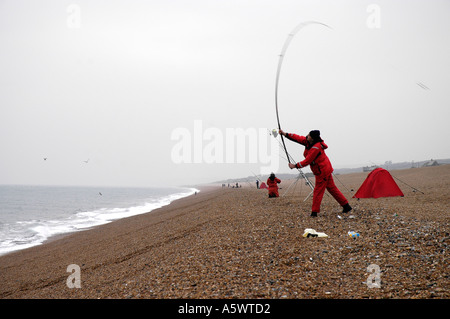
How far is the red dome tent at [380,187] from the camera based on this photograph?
492 inches

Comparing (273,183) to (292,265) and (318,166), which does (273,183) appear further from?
(292,265)

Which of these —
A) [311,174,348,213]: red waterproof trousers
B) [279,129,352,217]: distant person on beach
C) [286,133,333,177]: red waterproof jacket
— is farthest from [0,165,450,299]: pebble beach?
[286,133,333,177]: red waterproof jacket

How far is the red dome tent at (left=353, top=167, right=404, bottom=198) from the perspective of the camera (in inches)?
492

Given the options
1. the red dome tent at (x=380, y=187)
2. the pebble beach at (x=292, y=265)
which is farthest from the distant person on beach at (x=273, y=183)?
the pebble beach at (x=292, y=265)

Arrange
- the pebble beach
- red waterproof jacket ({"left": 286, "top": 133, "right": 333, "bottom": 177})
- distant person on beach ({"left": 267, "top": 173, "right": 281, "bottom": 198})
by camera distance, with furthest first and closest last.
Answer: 1. distant person on beach ({"left": 267, "top": 173, "right": 281, "bottom": 198})
2. red waterproof jacket ({"left": 286, "top": 133, "right": 333, "bottom": 177})
3. the pebble beach

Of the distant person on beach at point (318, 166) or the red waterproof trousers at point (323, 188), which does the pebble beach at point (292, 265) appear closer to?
the red waterproof trousers at point (323, 188)

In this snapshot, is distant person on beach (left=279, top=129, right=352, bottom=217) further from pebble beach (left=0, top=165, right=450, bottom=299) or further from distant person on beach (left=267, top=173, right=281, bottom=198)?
distant person on beach (left=267, top=173, right=281, bottom=198)

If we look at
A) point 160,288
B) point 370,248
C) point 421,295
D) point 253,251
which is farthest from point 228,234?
point 421,295

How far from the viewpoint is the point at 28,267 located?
10.2m

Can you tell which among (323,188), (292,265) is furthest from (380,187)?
(292,265)

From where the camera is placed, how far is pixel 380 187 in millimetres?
12578
